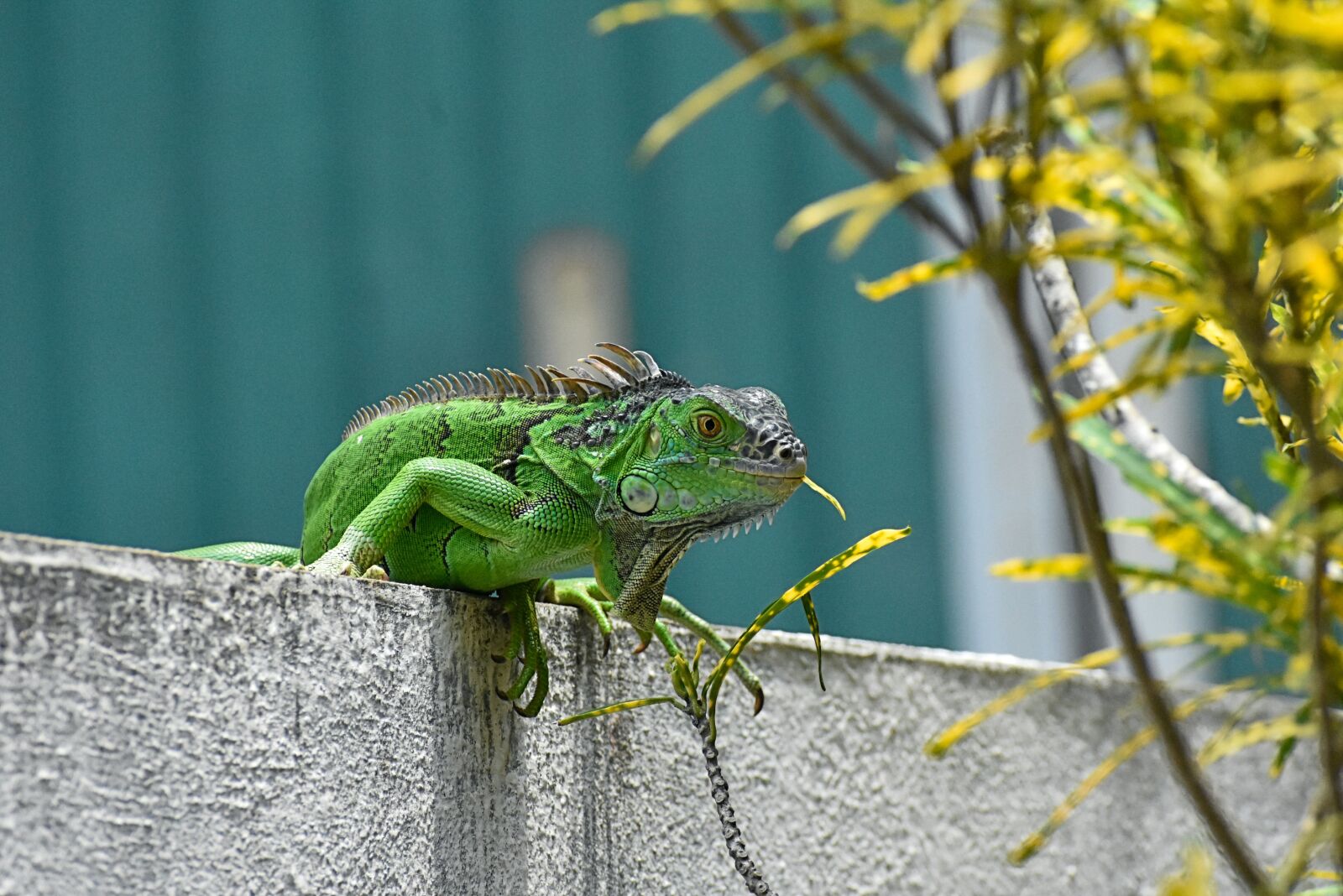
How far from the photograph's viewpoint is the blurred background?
5.29 meters

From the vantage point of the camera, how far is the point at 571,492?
2453 millimetres

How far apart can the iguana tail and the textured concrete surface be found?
0.51 metres

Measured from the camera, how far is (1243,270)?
3.59 feet

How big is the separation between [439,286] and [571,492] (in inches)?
125

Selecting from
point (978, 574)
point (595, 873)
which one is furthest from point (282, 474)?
point (595, 873)

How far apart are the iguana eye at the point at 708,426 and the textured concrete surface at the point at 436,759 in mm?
347

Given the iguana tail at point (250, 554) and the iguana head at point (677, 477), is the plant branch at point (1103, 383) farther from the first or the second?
the iguana tail at point (250, 554)

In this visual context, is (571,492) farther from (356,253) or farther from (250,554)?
(356,253)

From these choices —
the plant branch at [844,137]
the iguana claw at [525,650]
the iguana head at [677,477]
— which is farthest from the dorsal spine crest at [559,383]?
the plant branch at [844,137]

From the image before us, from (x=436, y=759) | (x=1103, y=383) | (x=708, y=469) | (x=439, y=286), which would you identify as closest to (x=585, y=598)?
(x=708, y=469)

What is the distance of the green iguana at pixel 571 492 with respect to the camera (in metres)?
2.36

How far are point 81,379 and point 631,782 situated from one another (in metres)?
3.43

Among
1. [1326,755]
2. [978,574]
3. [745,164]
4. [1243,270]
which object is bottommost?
[978,574]

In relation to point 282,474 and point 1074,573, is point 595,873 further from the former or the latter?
point 282,474
